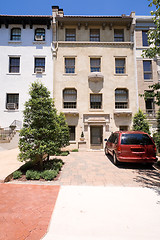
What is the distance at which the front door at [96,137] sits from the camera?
45.0 feet

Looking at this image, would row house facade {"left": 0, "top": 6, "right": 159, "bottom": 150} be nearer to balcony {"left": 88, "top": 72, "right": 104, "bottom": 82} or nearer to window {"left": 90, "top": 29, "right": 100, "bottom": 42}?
window {"left": 90, "top": 29, "right": 100, "bottom": 42}

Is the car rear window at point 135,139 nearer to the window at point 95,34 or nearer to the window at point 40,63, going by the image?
the window at point 40,63

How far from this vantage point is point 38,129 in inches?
221

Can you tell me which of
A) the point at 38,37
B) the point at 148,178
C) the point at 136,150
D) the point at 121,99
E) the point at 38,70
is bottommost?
the point at 148,178

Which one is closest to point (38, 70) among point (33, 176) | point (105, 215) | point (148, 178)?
point (33, 176)

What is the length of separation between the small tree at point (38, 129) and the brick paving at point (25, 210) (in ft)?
4.74

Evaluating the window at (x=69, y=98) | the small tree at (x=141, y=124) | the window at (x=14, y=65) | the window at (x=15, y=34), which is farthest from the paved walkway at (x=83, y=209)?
the window at (x=15, y=34)

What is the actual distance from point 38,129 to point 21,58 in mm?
12717

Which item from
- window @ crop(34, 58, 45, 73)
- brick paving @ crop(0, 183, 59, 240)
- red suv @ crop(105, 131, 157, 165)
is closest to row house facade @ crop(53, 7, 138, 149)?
window @ crop(34, 58, 45, 73)

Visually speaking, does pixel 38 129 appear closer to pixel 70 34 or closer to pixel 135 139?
pixel 135 139

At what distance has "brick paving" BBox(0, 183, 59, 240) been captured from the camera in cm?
233

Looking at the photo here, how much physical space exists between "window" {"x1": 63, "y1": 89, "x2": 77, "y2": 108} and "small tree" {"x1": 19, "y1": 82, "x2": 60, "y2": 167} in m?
8.15

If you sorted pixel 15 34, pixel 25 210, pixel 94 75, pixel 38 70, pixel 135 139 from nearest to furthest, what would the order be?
pixel 25 210 → pixel 135 139 → pixel 94 75 → pixel 38 70 → pixel 15 34

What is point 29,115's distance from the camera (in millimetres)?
5617
